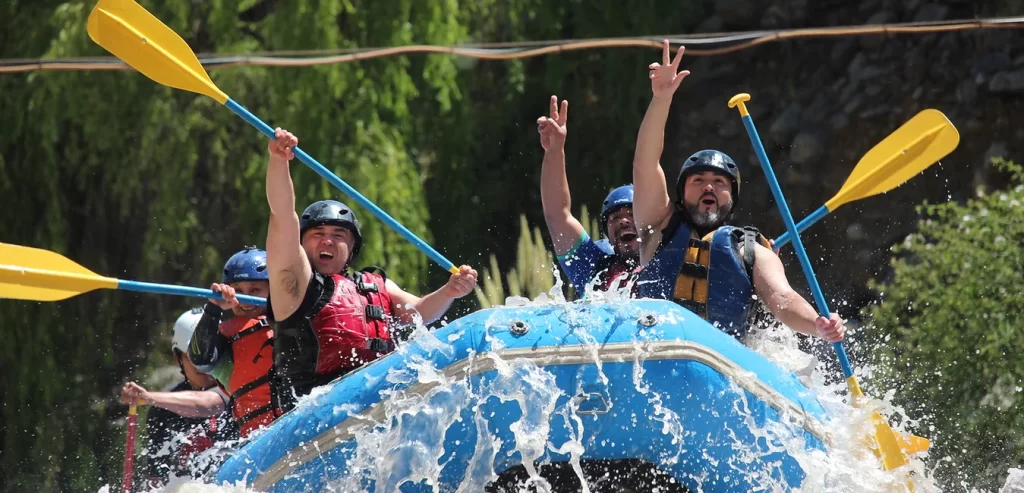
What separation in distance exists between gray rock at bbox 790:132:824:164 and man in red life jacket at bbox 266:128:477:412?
484cm

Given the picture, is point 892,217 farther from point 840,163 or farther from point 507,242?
point 507,242

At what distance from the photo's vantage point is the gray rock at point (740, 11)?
32.5ft

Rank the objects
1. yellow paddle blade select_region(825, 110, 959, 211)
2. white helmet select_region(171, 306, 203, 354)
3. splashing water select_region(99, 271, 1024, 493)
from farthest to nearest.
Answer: white helmet select_region(171, 306, 203, 354) < yellow paddle blade select_region(825, 110, 959, 211) < splashing water select_region(99, 271, 1024, 493)

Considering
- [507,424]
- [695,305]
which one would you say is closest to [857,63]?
[695,305]

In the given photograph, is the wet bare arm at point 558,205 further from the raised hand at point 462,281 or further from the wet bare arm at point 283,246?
the wet bare arm at point 283,246

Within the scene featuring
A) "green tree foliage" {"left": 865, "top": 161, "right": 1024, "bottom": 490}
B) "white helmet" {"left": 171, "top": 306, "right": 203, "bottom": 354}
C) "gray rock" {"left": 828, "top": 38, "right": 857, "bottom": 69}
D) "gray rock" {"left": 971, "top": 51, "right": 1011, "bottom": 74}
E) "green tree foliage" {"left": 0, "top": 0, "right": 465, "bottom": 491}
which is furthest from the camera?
"gray rock" {"left": 828, "top": 38, "right": 857, "bottom": 69}

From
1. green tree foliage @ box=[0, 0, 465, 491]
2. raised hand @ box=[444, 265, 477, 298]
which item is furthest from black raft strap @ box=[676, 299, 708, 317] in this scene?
green tree foliage @ box=[0, 0, 465, 491]

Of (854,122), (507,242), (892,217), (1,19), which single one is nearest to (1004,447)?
(892,217)

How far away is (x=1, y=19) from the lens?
8469 millimetres

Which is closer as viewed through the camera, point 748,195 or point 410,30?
point 410,30

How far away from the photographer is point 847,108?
9.13 meters

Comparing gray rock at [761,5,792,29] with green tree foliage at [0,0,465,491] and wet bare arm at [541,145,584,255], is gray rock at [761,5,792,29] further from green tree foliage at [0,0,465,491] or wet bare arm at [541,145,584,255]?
wet bare arm at [541,145,584,255]

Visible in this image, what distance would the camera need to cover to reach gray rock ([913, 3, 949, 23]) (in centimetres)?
878

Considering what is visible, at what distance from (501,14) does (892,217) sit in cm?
285
